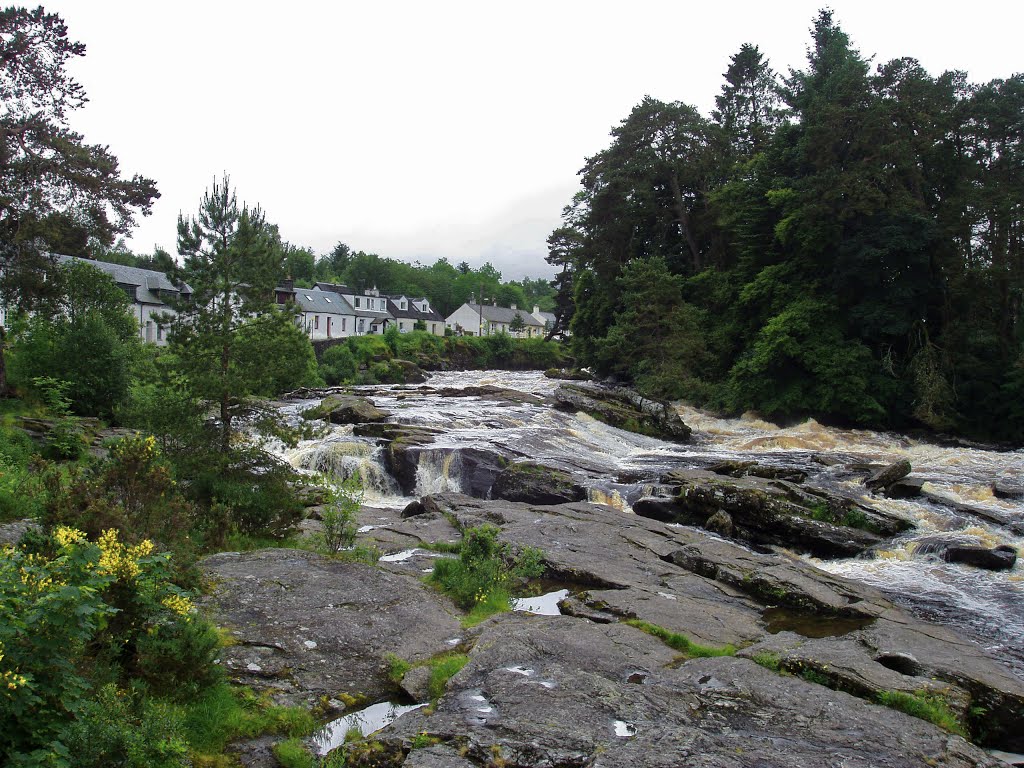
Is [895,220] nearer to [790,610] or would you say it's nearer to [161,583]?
[790,610]

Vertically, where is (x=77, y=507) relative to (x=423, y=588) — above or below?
above

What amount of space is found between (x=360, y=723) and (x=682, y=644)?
4284 millimetres

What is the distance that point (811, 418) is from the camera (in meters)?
34.5

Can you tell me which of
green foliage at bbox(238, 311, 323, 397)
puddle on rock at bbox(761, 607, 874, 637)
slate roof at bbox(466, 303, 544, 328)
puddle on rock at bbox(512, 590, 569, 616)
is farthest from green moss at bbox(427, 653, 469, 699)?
slate roof at bbox(466, 303, 544, 328)

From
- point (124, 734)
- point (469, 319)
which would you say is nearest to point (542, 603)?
point (124, 734)

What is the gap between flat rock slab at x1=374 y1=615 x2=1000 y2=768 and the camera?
5.30 meters

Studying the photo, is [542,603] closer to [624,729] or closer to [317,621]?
[317,621]

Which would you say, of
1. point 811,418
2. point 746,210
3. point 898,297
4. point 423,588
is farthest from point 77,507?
point 746,210

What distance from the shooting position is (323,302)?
258 ft

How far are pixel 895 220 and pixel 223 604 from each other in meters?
34.9

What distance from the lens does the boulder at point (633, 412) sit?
31141 millimetres

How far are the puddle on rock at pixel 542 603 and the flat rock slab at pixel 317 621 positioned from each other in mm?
1281

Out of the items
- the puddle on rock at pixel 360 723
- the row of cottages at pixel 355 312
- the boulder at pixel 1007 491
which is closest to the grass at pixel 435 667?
the puddle on rock at pixel 360 723

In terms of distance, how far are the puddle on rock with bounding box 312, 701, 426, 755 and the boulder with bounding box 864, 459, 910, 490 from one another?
17108mm
